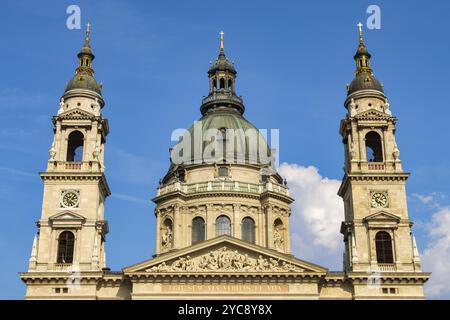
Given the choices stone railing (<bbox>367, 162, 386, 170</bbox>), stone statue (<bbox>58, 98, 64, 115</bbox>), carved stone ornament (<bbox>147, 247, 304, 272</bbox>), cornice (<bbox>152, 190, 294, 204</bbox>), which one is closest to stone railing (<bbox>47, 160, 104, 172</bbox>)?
stone statue (<bbox>58, 98, 64, 115</bbox>)

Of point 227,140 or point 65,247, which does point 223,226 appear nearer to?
point 227,140

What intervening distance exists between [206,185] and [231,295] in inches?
701

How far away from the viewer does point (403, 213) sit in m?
56.8

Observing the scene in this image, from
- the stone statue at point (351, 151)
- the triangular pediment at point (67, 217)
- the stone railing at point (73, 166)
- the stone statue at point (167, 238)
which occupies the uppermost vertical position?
the stone statue at point (351, 151)

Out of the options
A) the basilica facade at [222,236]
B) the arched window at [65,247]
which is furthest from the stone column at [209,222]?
the arched window at [65,247]

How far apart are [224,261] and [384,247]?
43.0 feet

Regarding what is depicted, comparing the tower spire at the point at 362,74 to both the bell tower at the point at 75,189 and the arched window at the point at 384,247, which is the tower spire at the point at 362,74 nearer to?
the arched window at the point at 384,247

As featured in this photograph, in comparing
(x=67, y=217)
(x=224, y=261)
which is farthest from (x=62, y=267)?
(x=224, y=261)

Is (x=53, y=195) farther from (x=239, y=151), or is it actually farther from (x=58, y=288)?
(x=239, y=151)

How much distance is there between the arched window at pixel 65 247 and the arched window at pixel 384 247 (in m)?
24.7

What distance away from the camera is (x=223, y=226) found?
2645 inches

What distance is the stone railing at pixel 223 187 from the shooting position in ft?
225

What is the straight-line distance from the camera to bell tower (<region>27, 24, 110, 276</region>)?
5519cm
